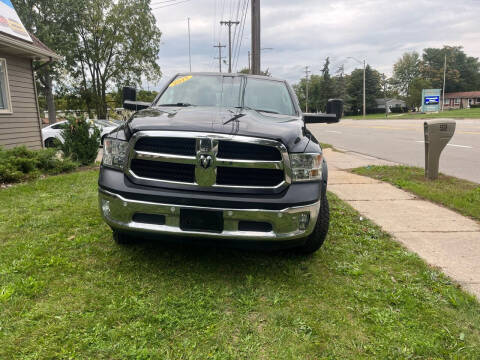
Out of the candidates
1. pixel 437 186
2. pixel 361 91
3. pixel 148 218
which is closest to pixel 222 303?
pixel 148 218

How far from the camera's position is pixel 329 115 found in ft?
14.5

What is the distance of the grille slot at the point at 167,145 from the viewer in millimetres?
2672

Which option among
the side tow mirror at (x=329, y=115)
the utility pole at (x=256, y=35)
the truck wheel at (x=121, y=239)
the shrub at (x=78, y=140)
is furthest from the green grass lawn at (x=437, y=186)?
the utility pole at (x=256, y=35)

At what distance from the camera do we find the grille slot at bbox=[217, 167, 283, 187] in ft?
8.86

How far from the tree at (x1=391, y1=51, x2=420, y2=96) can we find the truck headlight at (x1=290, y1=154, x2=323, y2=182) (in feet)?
351

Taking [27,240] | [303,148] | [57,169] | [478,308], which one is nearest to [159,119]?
[303,148]

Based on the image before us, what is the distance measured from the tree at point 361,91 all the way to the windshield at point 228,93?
75.2 m

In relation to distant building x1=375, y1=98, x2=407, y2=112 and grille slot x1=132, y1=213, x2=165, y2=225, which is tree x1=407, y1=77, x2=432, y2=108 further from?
grille slot x1=132, y1=213, x2=165, y2=225

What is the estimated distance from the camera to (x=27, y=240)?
365 cm

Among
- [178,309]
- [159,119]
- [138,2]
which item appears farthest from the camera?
[138,2]

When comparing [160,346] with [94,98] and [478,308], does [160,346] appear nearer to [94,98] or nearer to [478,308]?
[478,308]

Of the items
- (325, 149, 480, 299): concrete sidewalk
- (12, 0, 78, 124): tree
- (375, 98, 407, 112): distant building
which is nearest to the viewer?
(325, 149, 480, 299): concrete sidewalk

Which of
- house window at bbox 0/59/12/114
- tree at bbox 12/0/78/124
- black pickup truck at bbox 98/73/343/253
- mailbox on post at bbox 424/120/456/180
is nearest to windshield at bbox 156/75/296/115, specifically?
black pickup truck at bbox 98/73/343/253

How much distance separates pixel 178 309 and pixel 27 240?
6.80 feet
